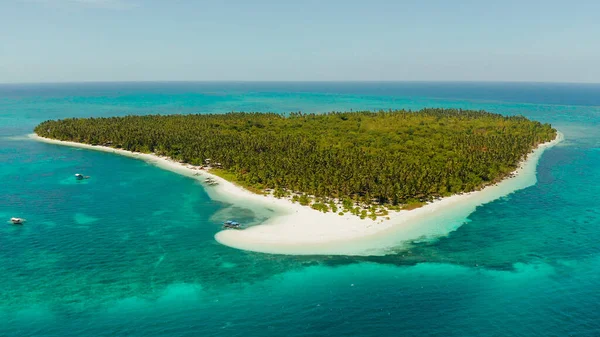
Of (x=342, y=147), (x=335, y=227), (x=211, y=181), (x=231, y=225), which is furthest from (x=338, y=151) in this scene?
(x=231, y=225)

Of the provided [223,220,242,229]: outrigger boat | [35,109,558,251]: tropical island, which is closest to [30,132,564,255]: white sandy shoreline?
[35,109,558,251]: tropical island

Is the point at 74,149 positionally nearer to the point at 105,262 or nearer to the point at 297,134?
the point at 297,134

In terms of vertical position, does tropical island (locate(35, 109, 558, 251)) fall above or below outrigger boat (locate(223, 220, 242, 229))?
above

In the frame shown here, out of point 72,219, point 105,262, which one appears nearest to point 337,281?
point 105,262

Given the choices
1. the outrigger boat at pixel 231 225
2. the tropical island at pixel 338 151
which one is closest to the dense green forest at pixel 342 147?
the tropical island at pixel 338 151

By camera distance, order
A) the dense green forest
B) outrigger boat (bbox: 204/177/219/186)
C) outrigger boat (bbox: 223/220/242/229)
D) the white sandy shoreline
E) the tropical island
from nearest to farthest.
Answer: the white sandy shoreline
outrigger boat (bbox: 223/220/242/229)
the tropical island
the dense green forest
outrigger boat (bbox: 204/177/219/186)

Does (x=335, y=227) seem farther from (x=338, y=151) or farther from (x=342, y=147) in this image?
(x=342, y=147)

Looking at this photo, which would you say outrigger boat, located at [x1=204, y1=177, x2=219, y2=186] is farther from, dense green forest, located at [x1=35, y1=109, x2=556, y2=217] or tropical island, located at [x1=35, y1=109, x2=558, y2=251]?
dense green forest, located at [x1=35, y1=109, x2=556, y2=217]
